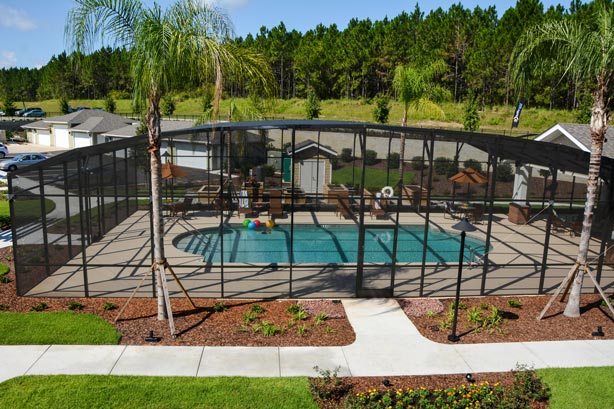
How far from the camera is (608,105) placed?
11.3 m

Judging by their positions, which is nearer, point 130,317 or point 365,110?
point 130,317

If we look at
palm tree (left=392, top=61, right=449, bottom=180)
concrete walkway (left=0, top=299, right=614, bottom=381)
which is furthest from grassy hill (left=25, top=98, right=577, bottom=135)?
concrete walkway (left=0, top=299, right=614, bottom=381)

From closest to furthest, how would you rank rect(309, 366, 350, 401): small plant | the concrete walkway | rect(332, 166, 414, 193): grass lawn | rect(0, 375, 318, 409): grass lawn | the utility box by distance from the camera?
rect(0, 375, 318, 409): grass lawn, rect(309, 366, 350, 401): small plant, the concrete walkway, rect(332, 166, 414, 193): grass lawn, the utility box

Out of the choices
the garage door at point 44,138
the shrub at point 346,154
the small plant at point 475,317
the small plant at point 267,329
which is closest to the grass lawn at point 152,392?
the small plant at point 267,329

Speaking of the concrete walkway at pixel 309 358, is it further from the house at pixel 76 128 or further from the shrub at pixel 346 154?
the house at pixel 76 128

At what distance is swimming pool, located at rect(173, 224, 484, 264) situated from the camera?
55.6ft

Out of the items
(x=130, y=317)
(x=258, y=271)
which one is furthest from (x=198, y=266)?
(x=130, y=317)

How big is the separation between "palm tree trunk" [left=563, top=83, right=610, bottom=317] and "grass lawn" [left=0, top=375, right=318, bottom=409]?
288 inches

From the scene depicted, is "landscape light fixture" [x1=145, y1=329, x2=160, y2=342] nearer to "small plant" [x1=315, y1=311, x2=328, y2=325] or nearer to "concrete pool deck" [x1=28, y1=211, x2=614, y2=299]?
"concrete pool deck" [x1=28, y1=211, x2=614, y2=299]

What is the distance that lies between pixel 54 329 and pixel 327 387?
6079 mm

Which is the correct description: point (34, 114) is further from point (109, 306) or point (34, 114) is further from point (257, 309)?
point (257, 309)

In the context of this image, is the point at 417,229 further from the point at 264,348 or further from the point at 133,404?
the point at 133,404

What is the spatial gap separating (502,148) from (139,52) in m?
9.48

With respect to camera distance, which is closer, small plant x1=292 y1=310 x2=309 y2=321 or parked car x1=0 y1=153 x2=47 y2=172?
small plant x1=292 y1=310 x2=309 y2=321
